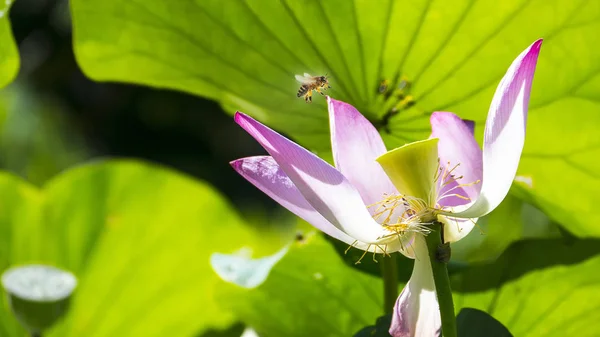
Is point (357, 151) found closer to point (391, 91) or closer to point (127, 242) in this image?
point (391, 91)

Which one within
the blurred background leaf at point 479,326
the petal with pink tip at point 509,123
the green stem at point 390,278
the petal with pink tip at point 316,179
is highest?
the petal with pink tip at point 509,123

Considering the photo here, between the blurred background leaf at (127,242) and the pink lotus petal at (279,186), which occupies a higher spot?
the pink lotus petal at (279,186)

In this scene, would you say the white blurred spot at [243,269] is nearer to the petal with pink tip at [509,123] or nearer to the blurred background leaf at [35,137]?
the petal with pink tip at [509,123]

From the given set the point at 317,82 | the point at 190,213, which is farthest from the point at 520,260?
the point at 190,213

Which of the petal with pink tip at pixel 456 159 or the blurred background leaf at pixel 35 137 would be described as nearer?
the petal with pink tip at pixel 456 159

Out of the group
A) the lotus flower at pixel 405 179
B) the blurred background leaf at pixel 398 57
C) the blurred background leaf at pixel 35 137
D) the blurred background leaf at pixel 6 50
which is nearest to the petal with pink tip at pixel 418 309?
the lotus flower at pixel 405 179

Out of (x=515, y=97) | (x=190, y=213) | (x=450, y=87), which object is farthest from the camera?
(x=190, y=213)

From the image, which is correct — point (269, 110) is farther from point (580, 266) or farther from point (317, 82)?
point (580, 266)
